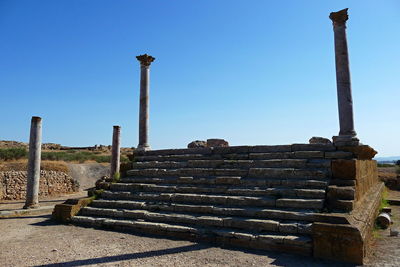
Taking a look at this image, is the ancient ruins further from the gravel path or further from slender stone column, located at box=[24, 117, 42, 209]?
slender stone column, located at box=[24, 117, 42, 209]

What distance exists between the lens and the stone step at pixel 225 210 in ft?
18.7

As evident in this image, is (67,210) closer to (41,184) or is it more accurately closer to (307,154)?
(307,154)

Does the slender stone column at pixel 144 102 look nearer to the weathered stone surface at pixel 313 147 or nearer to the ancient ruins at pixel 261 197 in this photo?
the ancient ruins at pixel 261 197

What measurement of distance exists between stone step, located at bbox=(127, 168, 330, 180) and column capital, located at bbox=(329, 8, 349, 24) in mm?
4324

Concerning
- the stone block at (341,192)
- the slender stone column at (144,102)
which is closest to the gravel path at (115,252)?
the stone block at (341,192)

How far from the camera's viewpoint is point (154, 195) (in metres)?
8.16

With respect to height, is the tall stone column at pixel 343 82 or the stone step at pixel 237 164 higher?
the tall stone column at pixel 343 82

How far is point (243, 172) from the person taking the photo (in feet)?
26.3

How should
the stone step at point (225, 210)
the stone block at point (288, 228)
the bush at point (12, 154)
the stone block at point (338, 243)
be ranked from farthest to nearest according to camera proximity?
the bush at point (12, 154)
the stone step at point (225, 210)
the stone block at point (288, 228)
the stone block at point (338, 243)

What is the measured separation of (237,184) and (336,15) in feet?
18.1

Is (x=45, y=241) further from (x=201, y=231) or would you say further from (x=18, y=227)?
(x=201, y=231)

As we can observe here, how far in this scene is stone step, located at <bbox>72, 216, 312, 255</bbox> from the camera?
5.16 m

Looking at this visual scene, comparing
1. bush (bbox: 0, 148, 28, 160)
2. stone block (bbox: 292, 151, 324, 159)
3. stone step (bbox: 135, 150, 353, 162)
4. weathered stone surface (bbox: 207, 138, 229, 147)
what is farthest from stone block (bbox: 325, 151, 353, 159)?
bush (bbox: 0, 148, 28, 160)

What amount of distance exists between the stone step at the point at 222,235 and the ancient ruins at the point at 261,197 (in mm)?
17
